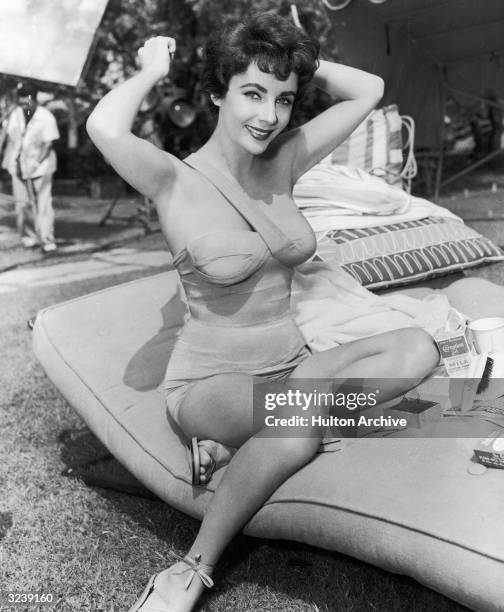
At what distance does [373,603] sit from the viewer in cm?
221

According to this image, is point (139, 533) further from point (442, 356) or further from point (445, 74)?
point (445, 74)

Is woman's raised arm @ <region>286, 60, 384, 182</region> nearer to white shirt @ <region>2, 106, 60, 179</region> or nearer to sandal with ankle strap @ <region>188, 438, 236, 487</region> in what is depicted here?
sandal with ankle strap @ <region>188, 438, 236, 487</region>

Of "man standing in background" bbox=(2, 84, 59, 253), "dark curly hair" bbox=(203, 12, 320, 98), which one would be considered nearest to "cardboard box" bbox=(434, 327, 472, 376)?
"dark curly hair" bbox=(203, 12, 320, 98)

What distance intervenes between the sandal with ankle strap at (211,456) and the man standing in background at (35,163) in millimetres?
6046

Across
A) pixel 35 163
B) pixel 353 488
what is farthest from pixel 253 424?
pixel 35 163

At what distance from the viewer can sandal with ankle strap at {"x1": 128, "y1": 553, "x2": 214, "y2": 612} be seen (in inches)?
80.4

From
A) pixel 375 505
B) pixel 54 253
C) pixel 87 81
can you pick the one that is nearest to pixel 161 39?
pixel 375 505

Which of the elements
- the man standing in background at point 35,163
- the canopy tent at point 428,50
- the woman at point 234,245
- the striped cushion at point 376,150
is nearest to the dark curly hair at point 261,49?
the woman at point 234,245

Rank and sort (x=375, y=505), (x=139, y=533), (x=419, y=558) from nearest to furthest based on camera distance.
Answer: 1. (x=419, y=558)
2. (x=375, y=505)
3. (x=139, y=533)

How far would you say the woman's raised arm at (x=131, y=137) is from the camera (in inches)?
85.4

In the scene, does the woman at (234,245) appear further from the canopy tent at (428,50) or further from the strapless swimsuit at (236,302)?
the canopy tent at (428,50)

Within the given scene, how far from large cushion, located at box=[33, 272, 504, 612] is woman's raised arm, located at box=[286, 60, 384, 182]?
0.93 metres

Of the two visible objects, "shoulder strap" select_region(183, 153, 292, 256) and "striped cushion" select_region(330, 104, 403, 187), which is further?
"striped cushion" select_region(330, 104, 403, 187)

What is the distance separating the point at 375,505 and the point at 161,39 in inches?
55.5
